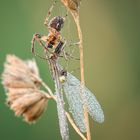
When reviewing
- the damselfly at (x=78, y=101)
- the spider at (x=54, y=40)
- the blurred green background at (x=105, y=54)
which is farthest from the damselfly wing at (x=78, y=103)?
the blurred green background at (x=105, y=54)

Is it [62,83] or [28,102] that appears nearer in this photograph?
[28,102]

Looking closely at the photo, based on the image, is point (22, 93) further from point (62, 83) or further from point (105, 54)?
point (105, 54)

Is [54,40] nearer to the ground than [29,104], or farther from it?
farther from it

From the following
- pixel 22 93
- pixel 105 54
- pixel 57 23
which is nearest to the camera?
pixel 22 93

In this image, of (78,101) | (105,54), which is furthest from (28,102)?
(105,54)

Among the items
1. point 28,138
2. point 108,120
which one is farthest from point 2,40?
point 108,120

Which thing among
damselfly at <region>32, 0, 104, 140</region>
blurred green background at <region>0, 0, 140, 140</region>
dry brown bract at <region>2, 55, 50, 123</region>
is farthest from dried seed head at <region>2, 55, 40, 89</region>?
blurred green background at <region>0, 0, 140, 140</region>

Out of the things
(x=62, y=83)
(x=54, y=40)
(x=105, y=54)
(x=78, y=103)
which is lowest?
(x=78, y=103)

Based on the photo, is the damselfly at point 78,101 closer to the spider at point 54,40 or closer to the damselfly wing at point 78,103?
the damselfly wing at point 78,103
